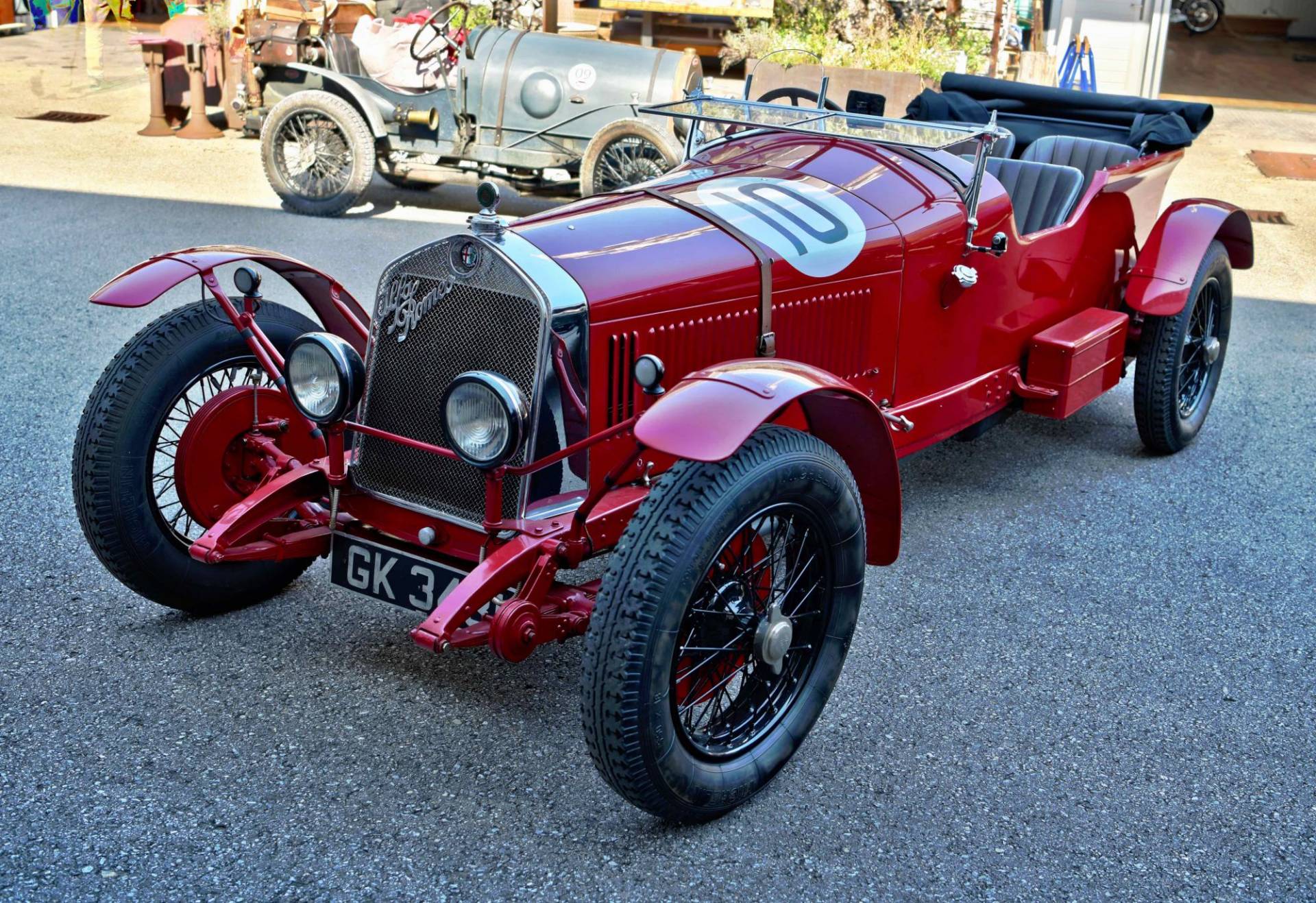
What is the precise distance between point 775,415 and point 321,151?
6247 mm

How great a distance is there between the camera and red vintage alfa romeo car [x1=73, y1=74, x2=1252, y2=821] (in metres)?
2.49

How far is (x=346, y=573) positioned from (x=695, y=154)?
196cm

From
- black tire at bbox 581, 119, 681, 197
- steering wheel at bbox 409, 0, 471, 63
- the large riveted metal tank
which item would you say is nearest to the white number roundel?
black tire at bbox 581, 119, 681, 197

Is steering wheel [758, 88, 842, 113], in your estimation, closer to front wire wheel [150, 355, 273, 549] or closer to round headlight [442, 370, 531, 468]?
front wire wheel [150, 355, 273, 549]

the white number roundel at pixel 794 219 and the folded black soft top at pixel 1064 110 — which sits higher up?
the folded black soft top at pixel 1064 110

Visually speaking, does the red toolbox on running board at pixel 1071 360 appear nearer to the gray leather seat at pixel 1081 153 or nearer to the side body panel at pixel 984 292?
the side body panel at pixel 984 292

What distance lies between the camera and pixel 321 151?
8.18m

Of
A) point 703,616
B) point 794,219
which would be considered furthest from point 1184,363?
point 703,616

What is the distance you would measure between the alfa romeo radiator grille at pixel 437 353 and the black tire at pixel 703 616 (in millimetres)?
572

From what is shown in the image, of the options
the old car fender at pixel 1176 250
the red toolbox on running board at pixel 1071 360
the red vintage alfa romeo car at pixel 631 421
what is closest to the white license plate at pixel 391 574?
the red vintage alfa romeo car at pixel 631 421

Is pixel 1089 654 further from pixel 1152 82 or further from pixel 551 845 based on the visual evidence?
pixel 1152 82

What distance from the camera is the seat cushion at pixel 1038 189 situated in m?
4.57

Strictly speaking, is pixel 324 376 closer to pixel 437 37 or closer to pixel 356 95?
pixel 356 95

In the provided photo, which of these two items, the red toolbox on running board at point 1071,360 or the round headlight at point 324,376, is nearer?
the round headlight at point 324,376
